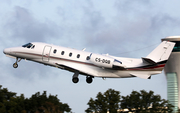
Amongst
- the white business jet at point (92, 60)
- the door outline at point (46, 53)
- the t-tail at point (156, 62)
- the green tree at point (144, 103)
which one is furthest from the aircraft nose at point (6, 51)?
the green tree at point (144, 103)

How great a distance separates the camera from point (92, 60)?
29844 millimetres

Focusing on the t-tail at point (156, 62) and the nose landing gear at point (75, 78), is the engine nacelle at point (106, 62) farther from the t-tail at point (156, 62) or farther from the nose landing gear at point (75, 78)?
the nose landing gear at point (75, 78)

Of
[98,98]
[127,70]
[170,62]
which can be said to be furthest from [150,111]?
[170,62]

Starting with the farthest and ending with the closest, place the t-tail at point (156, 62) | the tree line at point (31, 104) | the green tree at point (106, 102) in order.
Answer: the green tree at point (106, 102)
the tree line at point (31, 104)
the t-tail at point (156, 62)

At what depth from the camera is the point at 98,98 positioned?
5094 cm

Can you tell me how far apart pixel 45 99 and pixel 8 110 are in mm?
5224

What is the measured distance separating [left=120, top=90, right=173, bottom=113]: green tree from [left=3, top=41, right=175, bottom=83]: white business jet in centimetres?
2269

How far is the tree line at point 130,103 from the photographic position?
49.6 meters

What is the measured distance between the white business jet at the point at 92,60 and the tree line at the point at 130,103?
16600mm

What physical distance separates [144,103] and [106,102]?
856cm

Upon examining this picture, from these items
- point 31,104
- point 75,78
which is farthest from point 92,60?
point 31,104

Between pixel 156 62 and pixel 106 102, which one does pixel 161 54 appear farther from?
pixel 106 102

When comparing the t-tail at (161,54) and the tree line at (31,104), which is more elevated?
the t-tail at (161,54)

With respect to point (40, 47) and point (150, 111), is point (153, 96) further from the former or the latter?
point (40, 47)
